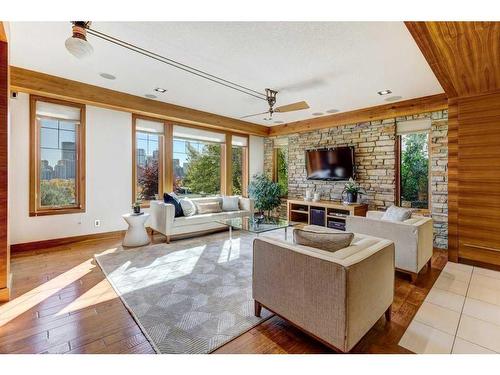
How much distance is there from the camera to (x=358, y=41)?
248 cm

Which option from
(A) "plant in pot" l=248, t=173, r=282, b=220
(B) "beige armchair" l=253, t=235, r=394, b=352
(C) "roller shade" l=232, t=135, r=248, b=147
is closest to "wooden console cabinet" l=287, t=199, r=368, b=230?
(A) "plant in pot" l=248, t=173, r=282, b=220

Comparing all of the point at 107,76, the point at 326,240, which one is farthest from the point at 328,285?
the point at 107,76

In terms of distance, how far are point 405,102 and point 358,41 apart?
2.51 metres

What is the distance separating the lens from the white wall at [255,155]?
22.8 ft

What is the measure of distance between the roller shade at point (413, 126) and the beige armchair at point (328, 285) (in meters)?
3.47

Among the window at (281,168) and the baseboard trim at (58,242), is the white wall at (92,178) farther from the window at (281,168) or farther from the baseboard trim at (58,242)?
the window at (281,168)

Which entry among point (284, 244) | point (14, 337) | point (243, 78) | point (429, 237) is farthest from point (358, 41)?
point (14, 337)

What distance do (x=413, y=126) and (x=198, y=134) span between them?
4.40m

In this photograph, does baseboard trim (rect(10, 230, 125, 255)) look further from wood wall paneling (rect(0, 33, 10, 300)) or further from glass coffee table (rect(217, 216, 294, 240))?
glass coffee table (rect(217, 216, 294, 240))

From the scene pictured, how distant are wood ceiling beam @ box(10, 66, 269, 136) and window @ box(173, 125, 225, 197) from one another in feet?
1.33

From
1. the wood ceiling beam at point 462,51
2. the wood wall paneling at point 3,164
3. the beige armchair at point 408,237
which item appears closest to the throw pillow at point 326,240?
the beige armchair at point 408,237

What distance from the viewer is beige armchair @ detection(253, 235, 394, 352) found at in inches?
58.4
